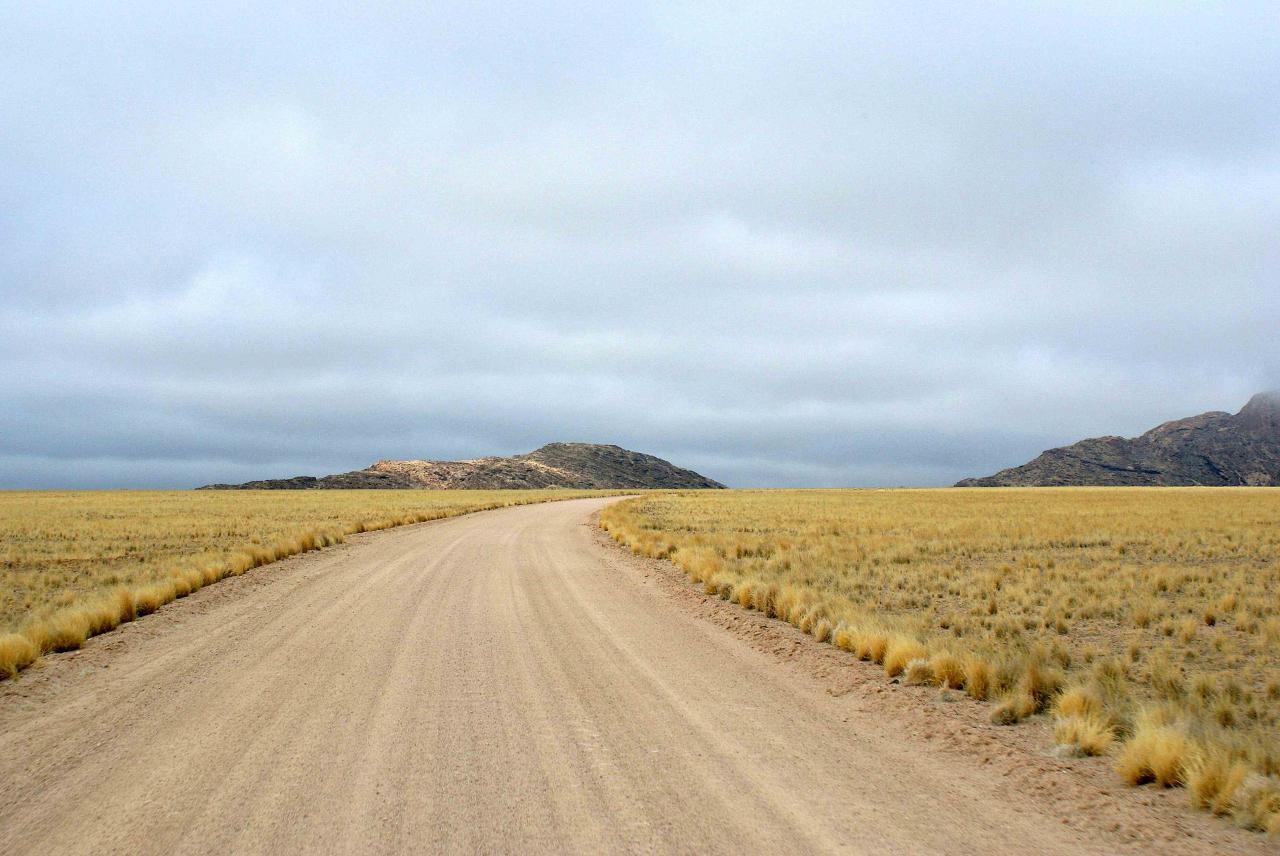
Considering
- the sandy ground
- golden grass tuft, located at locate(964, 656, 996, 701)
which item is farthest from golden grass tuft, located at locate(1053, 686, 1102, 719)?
golden grass tuft, located at locate(964, 656, 996, 701)

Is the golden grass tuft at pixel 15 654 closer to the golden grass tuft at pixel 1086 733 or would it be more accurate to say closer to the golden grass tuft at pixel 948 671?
the golden grass tuft at pixel 948 671

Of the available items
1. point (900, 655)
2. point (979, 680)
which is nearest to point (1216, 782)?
point (979, 680)

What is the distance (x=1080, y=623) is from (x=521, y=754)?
1184 cm

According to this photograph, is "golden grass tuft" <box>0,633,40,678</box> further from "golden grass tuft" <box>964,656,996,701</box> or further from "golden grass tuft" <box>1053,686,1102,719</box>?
"golden grass tuft" <box>1053,686,1102,719</box>

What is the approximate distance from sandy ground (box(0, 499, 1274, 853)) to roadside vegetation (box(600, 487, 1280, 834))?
422mm

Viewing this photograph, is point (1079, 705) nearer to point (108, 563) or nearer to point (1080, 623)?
point (1080, 623)

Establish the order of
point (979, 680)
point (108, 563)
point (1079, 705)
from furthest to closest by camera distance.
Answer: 1. point (108, 563)
2. point (979, 680)
3. point (1079, 705)

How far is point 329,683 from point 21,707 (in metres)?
3.06

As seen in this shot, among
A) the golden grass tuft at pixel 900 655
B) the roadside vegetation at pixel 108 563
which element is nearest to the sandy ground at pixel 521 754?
the golden grass tuft at pixel 900 655

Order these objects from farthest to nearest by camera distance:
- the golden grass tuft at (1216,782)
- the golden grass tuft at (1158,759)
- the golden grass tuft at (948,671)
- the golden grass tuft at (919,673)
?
the golden grass tuft at (919,673) < the golden grass tuft at (948,671) < the golden grass tuft at (1158,759) < the golden grass tuft at (1216,782)

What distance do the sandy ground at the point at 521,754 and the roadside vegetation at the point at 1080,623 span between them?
0.42 meters

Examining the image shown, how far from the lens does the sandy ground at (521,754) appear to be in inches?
184

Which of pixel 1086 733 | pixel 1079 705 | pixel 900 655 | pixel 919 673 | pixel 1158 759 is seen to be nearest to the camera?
pixel 1158 759

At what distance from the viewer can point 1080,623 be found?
13.5 metres
